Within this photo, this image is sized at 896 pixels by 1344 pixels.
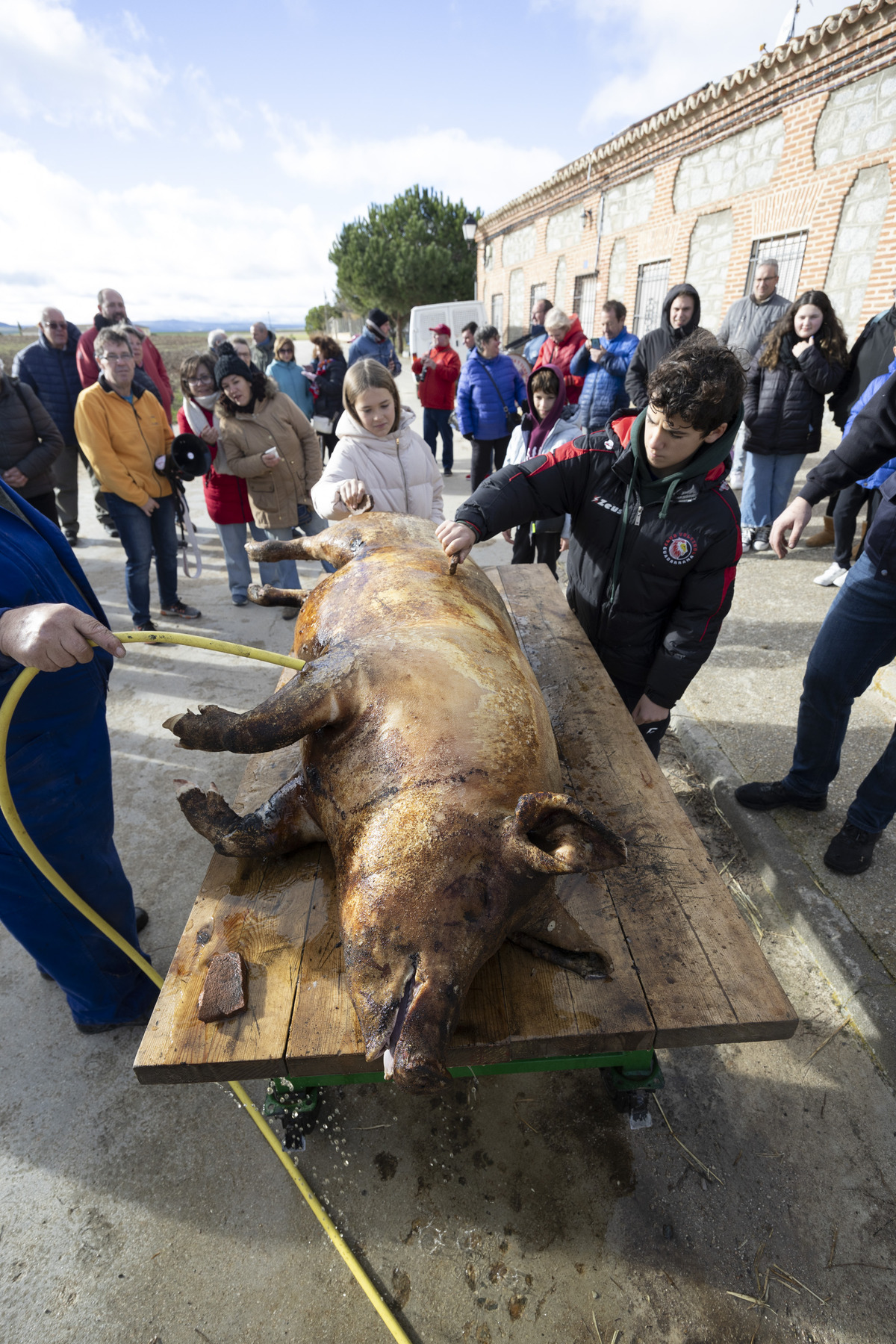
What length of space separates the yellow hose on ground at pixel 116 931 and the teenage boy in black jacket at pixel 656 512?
3.77 feet

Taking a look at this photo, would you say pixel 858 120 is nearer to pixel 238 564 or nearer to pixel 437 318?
pixel 238 564

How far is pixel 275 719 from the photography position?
6.63 feet

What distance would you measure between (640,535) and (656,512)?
116mm

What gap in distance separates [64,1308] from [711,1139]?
6.85ft

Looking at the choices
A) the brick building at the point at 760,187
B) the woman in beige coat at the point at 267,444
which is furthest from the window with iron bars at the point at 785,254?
the woman in beige coat at the point at 267,444

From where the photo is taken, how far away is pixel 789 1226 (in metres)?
1.99

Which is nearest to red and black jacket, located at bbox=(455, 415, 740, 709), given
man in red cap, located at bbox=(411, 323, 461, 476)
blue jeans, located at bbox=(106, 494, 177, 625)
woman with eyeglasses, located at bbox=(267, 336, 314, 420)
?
blue jeans, located at bbox=(106, 494, 177, 625)

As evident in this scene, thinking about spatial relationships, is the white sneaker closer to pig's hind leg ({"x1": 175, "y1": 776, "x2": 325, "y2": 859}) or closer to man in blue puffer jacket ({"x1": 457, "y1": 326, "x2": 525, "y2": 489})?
man in blue puffer jacket ({"x1": 457, "y1": 326, "x2": 525, "y2": 489})

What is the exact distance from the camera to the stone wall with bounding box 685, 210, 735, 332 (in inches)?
460

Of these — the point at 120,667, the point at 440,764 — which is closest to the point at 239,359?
the point at 120,667

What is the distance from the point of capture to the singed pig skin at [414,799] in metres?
1.65

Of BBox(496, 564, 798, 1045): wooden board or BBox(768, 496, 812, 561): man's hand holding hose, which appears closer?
BBox(496, 564, 798, 1045): wooden board

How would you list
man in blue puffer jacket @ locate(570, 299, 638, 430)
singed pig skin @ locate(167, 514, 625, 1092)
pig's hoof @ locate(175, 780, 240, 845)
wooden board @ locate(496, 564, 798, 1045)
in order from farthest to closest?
man in blue puffer jacket @ locate(570, 299, 638, 430)
pig's hoof @ locate(175, 780, 240, 845)
wooden board @ locate(496, 564, 798, 1045)
singed pig skin @ locate(167, 514, 625, 1092)

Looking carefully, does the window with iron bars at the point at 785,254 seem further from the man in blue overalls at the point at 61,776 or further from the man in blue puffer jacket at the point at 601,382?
the man in blue overalls at the point at 61,776
